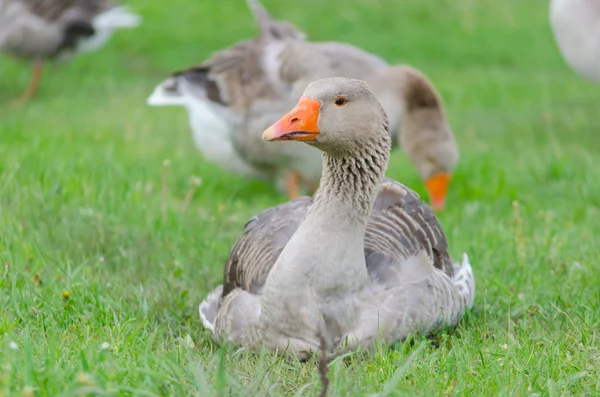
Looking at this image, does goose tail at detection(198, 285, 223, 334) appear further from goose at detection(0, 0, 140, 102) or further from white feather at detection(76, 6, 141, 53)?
white feather at detection(76, 6, 141, 53)

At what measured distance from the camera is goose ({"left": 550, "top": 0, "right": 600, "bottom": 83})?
27.5 ft

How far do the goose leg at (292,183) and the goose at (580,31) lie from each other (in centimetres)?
295

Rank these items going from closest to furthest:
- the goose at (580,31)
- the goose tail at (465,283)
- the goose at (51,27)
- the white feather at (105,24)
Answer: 1. the goose tail at (465,283)
2. the goose at (580,31)
3. the goose at (51,27)
4. the white feather at (105,24)

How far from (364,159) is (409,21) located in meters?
11.6

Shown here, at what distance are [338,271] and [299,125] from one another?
0.66 meters

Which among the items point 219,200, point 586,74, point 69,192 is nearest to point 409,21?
point 586,74

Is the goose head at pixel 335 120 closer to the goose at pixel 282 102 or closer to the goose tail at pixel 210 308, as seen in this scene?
the goose tail at pixel 210 308

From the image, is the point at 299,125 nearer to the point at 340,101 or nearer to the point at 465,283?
the point at 340,101

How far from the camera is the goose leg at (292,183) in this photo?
26.2 ft

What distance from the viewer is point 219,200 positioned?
299 inches

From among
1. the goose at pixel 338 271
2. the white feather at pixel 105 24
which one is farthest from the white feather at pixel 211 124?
the white feather at pixel 105 24

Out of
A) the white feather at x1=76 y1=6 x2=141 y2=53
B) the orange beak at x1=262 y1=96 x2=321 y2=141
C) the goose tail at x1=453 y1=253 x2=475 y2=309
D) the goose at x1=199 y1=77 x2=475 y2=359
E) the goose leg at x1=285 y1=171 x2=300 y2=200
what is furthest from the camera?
the white feather at x1=76 y1=6 x2=141 y2=53

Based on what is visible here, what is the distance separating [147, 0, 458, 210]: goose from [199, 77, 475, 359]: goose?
319 centimetres

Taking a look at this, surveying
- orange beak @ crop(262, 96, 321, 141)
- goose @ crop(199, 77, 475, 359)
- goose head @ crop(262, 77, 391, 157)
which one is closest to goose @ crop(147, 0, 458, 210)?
goose @ crop(199, 77, 475, 359)
